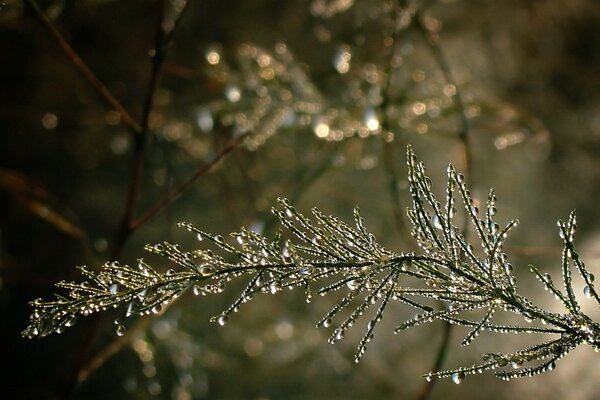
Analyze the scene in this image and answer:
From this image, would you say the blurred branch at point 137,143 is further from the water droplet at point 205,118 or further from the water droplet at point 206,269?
the water droplet at point 205,118

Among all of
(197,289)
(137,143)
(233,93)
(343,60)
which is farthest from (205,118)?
(197,289)

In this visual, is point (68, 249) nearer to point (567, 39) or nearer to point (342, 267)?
point (342, 267)

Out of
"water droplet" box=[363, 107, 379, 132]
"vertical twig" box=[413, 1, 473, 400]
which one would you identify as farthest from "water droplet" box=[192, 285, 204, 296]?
"water droplet" box=[363, 107, 379, 132]

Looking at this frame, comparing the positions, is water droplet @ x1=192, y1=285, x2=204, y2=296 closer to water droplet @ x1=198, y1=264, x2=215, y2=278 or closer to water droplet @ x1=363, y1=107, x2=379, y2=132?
water droplet @ x1=198, y1=264, x2=215, y2=278

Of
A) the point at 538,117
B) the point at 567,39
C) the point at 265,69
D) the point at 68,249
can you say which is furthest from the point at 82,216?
the point at 567,39

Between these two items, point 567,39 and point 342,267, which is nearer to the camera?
point 342,267

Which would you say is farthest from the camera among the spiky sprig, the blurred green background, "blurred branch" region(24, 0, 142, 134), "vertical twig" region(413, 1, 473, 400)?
the blurred green background

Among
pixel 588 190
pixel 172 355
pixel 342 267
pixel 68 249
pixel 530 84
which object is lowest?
pixel 342 267

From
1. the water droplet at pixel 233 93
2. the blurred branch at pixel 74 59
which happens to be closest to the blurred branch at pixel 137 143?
the blurred branch at pixel 74 59
